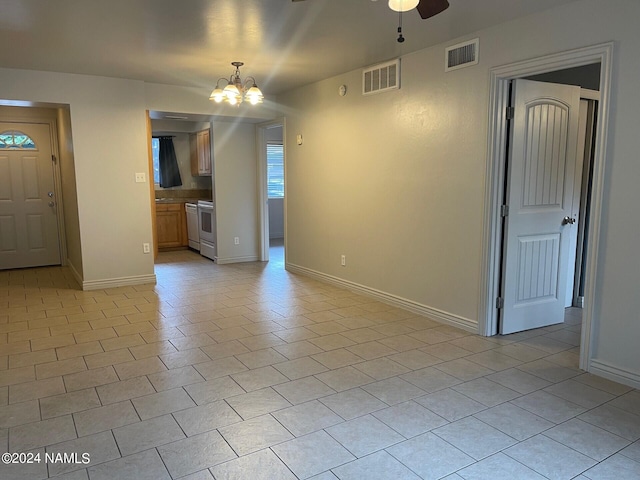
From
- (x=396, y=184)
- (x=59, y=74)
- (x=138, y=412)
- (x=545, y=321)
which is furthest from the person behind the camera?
(x=59, y=74)

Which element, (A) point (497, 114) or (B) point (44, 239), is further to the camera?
(B) point (44, 239)

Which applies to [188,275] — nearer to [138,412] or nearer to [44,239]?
[44,239]

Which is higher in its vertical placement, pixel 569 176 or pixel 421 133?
pixel 421 133

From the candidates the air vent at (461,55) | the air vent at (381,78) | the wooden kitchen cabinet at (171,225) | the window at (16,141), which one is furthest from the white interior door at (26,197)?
the air vent at (461,55)

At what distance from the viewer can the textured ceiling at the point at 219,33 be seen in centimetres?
302

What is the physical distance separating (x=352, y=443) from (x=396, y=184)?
2.80m

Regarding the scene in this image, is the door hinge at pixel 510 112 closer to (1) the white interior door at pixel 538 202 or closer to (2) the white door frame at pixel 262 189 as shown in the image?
(1) the white interior door at pixel 538 202

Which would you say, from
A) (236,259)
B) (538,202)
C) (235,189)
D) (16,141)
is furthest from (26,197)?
(538,202)

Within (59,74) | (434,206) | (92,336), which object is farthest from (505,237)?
(59,74)

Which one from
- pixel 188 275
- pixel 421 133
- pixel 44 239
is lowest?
pixel 188 275

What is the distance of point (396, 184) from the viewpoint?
4516 millimetres

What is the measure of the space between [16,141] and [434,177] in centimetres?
590

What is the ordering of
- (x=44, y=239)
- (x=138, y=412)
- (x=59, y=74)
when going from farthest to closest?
(x=44, y=239), (x=59, y=74), (x=138, y=412)

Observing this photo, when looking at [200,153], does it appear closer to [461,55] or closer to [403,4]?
[461,55]
